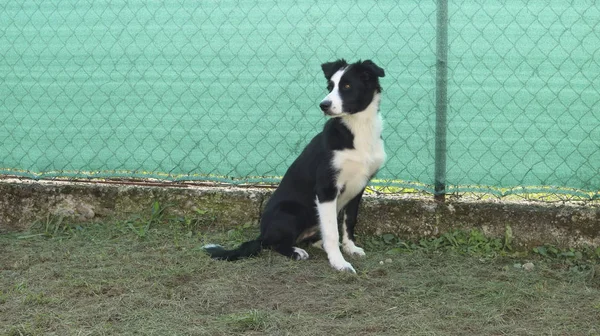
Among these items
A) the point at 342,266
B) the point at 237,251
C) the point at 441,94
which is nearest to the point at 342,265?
the point at 342,266

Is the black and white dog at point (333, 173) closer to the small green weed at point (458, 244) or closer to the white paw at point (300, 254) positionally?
the white paw at point (300, 254)

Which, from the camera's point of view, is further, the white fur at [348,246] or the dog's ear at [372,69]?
the white fur at [348,246]

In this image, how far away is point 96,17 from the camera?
4793 mm

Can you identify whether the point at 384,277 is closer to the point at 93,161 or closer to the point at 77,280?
the point at 77,280

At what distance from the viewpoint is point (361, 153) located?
172 inches

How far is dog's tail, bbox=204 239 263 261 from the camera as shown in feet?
14.4

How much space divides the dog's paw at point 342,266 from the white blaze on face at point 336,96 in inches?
32.5

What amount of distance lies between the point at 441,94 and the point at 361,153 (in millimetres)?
622

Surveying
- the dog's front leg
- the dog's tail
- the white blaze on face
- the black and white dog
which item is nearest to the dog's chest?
the black and white dog

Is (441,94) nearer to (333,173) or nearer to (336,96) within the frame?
(336,96)

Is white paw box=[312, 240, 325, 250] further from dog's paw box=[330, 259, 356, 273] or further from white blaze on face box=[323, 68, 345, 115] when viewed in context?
white blaze on face box=[323, 68, 345, 115]

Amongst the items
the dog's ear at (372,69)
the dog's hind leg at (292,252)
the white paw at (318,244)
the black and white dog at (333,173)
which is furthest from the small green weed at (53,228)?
the dog's ear at (372,69)

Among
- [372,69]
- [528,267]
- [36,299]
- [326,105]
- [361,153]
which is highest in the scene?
[372,69]

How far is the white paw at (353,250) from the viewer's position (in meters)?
4.56
